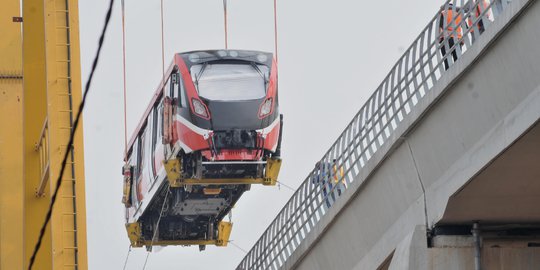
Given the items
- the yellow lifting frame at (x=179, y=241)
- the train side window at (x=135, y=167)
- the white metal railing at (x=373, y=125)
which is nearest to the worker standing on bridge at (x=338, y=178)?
the white metal railing at (x=373, y=125)

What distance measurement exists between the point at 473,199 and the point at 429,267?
1.56 m

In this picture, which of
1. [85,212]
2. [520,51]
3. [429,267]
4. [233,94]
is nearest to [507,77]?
[520,51]

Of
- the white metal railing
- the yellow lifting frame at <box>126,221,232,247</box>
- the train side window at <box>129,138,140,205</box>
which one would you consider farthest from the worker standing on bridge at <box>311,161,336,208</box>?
the train side window at <box>129,138,140,205</box>

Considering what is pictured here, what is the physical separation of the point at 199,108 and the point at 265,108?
137 cm

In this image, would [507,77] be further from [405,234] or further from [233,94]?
[233,94]

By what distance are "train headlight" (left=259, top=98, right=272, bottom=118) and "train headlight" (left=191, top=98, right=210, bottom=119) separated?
112 centimetres

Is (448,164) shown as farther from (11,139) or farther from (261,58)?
(261,58)

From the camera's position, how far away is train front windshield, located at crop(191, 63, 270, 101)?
33.7m

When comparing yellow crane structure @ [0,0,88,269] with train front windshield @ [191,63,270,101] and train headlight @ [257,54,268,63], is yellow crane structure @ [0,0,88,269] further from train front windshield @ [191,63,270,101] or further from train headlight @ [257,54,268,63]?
train headlight @ [257,54,268,63]

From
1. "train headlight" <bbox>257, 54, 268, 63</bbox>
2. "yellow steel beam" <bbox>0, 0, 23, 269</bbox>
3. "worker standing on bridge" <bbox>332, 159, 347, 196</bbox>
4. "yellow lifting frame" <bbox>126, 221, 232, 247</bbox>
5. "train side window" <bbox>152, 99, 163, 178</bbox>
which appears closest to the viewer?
"worker standing on bridge" <bbox>332, 159, 347, 196</bbox>

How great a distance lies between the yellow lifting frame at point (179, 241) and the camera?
40125mm

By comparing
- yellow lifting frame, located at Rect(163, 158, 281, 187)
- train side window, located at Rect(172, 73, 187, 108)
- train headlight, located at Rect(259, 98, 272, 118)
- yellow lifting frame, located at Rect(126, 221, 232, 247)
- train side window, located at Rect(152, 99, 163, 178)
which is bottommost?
yellow lifting frame, located at Rect(126, 221, 232, 247)

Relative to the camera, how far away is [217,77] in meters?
33.9

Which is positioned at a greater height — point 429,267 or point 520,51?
point 520,51
